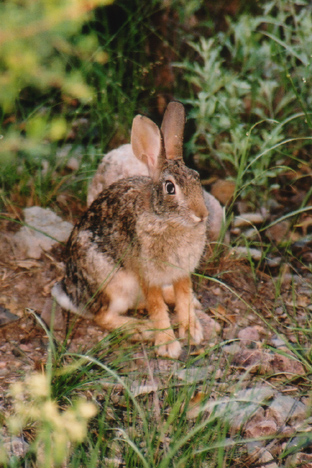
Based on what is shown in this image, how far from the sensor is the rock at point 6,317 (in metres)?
A: 3.91

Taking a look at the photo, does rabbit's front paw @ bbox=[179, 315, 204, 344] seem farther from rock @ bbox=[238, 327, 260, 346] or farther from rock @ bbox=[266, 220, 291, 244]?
rock @ bbox=[266, 220, 291, 244]

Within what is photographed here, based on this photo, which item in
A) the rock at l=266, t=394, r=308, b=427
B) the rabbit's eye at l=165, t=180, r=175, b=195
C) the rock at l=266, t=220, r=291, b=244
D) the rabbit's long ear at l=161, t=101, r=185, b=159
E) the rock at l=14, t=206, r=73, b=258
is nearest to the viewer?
the rock at l=266, t=394, r=308, b=427

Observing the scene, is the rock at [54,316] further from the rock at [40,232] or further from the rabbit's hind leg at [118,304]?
the rock at [40,232]

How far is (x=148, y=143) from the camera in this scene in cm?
380

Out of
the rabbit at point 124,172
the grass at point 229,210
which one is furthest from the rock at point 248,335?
the rabbit at point 124,172

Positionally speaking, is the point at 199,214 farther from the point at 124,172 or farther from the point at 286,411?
the point at 124,172

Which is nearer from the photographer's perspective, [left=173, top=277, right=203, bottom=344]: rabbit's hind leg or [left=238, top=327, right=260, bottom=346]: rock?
[left=238, top=327, right=260, bottom=346]: rock

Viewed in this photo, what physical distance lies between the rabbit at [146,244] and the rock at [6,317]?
0.34 m

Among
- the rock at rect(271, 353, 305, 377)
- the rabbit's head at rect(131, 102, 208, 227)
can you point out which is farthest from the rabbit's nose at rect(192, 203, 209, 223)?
the rock at rect(271, 353, 305, 377)

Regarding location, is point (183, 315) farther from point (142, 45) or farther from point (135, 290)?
point (142, 45)

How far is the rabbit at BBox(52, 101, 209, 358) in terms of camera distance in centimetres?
363

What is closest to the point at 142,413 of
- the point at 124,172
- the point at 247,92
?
the point at 124,172

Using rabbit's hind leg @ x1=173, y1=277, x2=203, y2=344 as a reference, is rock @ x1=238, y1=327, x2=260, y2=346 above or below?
below

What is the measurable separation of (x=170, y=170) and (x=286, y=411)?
166 centimetres
